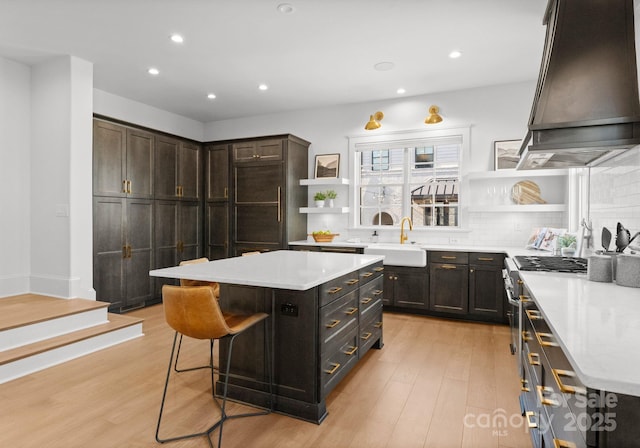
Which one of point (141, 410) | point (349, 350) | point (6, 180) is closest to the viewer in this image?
point (141, 410)

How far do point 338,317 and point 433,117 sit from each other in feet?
9.69

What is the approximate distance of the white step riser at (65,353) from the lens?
2.97 meters

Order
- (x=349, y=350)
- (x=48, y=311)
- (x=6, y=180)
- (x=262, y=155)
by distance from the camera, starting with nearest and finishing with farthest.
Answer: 1. (x=349, y=350)
2. (x=48, y=311)
3. (x=6, y=180)
4. (x=262, y=155)

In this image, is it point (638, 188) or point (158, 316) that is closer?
point (638, 188)

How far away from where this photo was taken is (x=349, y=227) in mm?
5938

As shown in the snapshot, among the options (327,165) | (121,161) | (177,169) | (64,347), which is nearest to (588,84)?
(327,165)

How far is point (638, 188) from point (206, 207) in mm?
5559

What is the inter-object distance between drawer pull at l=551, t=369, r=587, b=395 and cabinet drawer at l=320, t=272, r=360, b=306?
1338 mm

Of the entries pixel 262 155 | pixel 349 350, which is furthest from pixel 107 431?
pixel 262 155

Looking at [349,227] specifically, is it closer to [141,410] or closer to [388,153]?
[388,153]

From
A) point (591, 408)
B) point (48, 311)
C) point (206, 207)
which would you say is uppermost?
point (206, 207)

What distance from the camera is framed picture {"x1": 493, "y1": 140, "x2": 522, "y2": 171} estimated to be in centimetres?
488

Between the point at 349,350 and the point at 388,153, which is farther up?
the point at 388,153

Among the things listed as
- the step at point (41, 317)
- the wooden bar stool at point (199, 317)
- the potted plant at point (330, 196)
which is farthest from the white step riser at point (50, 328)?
the potted plant at point (330, 196)
